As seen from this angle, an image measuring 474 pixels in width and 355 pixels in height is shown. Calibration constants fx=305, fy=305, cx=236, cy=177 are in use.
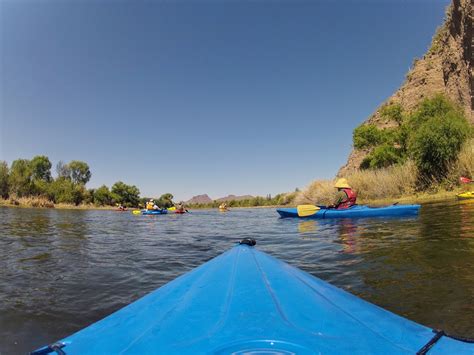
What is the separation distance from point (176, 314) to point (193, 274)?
1017 mm

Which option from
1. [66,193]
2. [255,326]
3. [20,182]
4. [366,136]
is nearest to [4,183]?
[20,182]

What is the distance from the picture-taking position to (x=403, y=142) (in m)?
29.0

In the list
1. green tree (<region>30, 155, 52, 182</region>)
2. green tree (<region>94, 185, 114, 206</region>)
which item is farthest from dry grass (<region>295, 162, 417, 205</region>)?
green tree (<region>30, 155, 52, 182</region>)

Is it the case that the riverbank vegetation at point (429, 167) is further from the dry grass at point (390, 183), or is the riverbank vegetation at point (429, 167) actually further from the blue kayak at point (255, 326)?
the blue kayak at point (255, 326)

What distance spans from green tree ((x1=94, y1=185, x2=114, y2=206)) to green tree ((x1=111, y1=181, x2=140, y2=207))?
1.83 metres

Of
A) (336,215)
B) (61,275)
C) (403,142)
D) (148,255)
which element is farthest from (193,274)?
(403,142)

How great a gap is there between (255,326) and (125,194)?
271 ft

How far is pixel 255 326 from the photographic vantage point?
4.71 feet

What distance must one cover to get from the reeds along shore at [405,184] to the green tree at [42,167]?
6996 cm

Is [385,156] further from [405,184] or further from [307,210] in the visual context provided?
[307,210]

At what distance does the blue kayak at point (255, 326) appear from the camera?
4.37ft

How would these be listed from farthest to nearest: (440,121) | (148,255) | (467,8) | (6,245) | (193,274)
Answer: (467,8)
(440,121)
(6,245)
(148,255)
(193,274)

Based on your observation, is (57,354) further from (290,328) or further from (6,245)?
(6,245)

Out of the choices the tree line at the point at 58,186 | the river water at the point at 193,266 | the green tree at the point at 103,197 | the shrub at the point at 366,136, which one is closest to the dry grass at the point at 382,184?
the shrub at the point at 366,136
